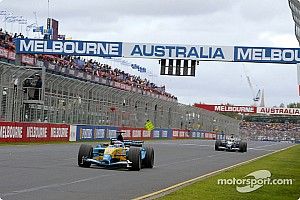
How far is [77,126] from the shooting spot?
41.4 meters

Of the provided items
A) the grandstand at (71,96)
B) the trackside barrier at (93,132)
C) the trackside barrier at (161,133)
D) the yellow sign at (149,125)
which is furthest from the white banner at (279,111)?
the trackside barrier at (93,132)

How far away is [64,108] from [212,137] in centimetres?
5141

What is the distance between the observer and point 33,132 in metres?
34.4

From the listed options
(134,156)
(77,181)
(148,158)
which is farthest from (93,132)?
(77,181)

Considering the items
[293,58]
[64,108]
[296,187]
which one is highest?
[293,58]

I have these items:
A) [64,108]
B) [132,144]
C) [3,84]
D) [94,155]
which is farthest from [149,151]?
[64,108]

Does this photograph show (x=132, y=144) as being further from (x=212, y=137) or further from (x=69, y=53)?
(x=212, y=137)

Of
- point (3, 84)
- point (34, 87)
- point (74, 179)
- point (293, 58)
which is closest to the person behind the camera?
point (74, 179)

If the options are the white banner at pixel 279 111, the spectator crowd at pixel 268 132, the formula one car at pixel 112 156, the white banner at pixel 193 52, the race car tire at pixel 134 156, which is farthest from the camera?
the white banner at pixel 279 111

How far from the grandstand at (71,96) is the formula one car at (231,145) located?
841cm

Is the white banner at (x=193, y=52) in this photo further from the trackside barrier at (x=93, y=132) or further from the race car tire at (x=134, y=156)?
the race car tire at (x=134, y=156)

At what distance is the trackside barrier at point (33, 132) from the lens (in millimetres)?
31373

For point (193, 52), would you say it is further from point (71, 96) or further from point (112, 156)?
point (112, 156)

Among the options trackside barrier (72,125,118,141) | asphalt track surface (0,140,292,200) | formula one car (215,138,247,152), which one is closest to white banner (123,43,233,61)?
formula one car (215,138,247,152)
